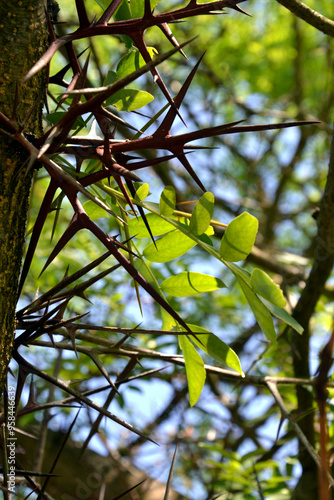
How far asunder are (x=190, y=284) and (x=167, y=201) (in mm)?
105

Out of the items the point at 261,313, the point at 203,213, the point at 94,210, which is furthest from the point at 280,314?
the point at 94,210

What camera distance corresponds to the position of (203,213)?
1.84ft

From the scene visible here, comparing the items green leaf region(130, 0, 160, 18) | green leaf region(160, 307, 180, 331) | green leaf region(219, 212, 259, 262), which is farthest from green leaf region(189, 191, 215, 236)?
green leaf region(130, 0, 160, 18)

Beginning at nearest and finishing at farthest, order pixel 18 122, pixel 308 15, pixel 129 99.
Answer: pixel 18 122 → pixel 129 99 → pixel 308 15

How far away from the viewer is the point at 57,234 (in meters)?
1.75

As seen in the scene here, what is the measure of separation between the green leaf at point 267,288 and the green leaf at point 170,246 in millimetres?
102

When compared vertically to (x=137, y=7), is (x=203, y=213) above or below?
below

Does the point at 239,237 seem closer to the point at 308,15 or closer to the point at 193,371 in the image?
the point at 193,371

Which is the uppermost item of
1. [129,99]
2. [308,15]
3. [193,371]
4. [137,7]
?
[308,15]

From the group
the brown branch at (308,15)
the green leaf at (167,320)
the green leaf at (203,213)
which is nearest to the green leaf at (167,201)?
the green leaf at (203,213)

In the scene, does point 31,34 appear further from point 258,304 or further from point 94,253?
point 94,253

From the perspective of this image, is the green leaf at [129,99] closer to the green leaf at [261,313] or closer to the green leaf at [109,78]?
the green leaf at [109,78]

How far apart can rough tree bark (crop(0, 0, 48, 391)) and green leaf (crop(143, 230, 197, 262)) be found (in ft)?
0.56

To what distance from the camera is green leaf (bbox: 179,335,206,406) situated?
0.59 meters
